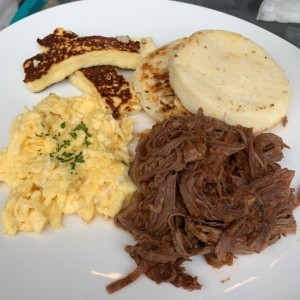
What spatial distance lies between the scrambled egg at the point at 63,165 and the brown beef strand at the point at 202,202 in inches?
6.0

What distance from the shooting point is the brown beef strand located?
2514 mm

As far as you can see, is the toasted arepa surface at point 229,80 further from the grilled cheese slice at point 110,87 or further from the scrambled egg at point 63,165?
the scrambled egg at point 63,165

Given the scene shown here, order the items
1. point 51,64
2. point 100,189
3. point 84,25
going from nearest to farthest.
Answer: point 100,189
point 51,64
point 84,25

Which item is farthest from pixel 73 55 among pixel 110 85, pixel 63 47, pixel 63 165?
pixel 63 165

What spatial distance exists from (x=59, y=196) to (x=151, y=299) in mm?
805

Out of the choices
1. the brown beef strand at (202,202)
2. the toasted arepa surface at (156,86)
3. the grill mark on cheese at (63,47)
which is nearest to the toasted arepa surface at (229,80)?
the toasted arepa surface at (156,86)

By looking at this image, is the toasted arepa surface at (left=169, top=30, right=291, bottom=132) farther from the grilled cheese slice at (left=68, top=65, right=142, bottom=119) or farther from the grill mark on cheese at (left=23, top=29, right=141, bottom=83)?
the grill mark on cheese at (left=23, top=29, right=141, bottom=83)

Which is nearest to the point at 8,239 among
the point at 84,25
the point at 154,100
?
the point at 154,100

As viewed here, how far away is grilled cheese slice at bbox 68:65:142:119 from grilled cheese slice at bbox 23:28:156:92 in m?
0.07

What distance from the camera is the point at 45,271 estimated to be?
2445mm

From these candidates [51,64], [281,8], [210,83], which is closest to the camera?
[210,83]

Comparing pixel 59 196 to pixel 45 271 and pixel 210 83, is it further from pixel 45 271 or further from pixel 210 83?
pixel 210 83

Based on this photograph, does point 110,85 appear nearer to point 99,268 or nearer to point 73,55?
point 73,55

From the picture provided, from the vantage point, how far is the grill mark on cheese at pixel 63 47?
3504 mm
